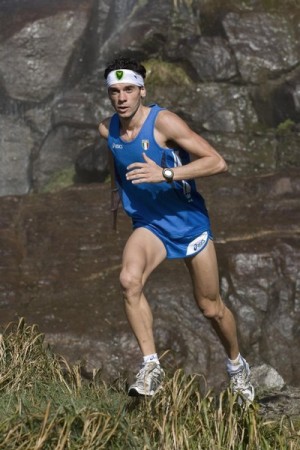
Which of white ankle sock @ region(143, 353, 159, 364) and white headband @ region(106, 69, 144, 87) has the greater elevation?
white headband @ region(106, 69, 144, 87)

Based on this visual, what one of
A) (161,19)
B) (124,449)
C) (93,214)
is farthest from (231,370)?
(161,19)

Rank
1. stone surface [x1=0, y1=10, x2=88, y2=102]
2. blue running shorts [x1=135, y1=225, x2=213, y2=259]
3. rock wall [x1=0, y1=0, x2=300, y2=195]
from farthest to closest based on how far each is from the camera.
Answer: stone surface [x1=0, y1=10, x2=88, y2=102], rock wall [x1=0, y1=0, x2=300, y2=195], blue running shorts [x1=135, y1=225, x2=213, y2=259]

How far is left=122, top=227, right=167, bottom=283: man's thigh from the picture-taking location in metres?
7.32

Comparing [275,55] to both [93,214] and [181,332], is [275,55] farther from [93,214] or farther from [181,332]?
[181,332]

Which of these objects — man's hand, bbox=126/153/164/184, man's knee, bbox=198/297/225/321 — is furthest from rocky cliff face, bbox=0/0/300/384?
man's hand, bbox=126/153/164/184

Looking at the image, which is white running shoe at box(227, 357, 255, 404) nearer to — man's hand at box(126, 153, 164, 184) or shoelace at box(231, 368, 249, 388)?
shoelace at box(231, 368, 249, 388)

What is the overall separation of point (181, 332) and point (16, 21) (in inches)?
398

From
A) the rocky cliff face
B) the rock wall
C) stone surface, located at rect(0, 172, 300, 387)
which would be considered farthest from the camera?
the rock wall

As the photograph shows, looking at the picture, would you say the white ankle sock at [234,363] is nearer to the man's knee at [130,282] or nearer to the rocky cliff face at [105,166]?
the man's knee at [130,282]

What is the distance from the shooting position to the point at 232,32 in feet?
61.8

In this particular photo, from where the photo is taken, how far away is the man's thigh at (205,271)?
7840 mm

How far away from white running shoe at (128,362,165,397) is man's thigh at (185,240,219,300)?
0.94 meters

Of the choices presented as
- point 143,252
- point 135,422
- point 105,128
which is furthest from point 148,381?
point 105,128

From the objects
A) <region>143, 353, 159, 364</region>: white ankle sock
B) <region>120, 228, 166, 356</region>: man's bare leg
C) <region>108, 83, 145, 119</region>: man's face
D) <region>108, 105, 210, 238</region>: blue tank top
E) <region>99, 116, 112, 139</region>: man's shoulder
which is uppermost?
<region>108, 83, 145, 119</region>: man's face
